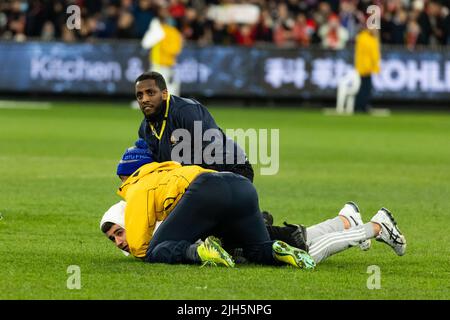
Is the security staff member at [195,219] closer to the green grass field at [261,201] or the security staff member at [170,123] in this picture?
the green grass field at [261,201]

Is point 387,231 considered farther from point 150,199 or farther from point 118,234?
point 118,234

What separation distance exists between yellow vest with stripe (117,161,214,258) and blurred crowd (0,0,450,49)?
79.1ft

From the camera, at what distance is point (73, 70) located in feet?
108

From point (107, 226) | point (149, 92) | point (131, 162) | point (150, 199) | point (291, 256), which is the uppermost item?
point (149, 92)

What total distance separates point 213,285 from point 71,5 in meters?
27.0

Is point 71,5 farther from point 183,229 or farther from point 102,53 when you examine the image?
point 183,229

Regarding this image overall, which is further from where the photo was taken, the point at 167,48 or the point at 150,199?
the point at 167,48

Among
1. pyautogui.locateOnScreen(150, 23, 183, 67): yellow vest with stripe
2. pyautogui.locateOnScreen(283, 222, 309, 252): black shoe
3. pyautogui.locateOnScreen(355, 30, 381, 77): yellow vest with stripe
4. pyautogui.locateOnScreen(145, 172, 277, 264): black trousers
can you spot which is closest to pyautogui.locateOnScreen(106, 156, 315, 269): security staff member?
pyautogui.locateOnScreen(145, 172, 277, 264): black trousers

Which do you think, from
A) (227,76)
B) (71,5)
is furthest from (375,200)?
(71,5)

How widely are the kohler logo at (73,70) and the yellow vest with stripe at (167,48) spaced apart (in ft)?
7.02

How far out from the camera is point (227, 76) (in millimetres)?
33094

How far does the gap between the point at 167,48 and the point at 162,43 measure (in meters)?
0.18

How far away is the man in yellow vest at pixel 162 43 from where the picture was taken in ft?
102

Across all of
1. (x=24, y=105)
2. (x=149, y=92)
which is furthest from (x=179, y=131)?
(x=24, y=105)
